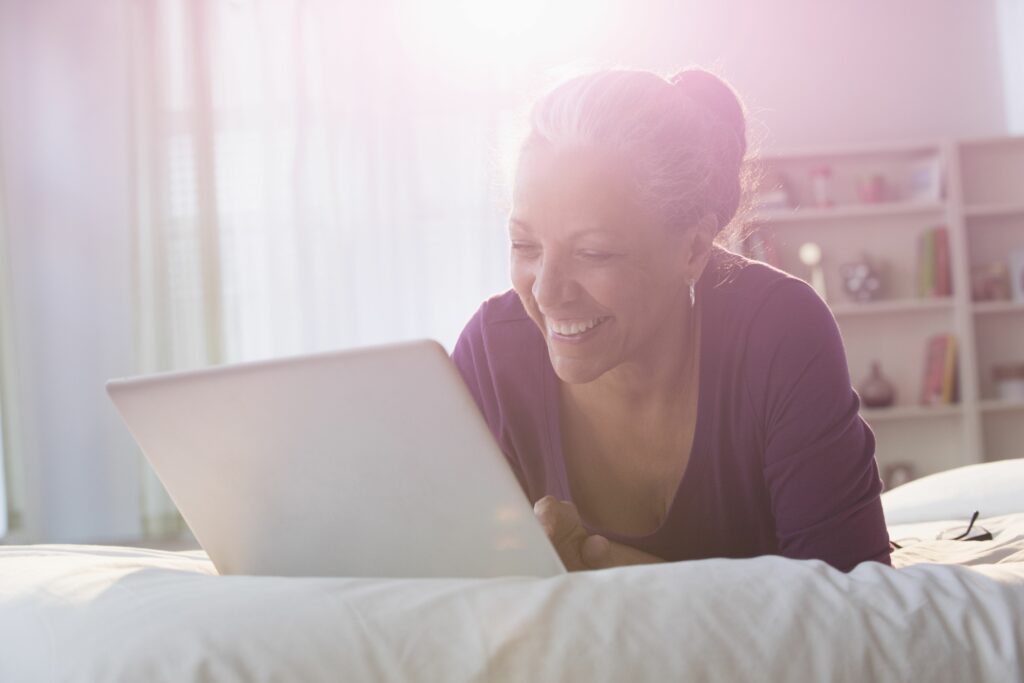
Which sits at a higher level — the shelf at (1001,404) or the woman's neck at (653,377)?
the woman's neck at (653,377)

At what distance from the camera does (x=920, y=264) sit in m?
4.47

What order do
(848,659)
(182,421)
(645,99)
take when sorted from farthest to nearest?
(645,99), (182,421), (848,659)

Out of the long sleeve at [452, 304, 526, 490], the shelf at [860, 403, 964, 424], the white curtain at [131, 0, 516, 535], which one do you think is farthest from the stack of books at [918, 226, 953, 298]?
the long sleeve at [452, 304, 526, 490]

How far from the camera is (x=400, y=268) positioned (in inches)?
183

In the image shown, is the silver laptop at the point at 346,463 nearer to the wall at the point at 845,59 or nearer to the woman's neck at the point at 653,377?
the woman's neck at the point at 653,377

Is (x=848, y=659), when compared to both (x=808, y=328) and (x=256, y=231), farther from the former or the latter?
(x=256, y=231)

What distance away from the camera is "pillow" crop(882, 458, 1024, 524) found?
1.70 metres

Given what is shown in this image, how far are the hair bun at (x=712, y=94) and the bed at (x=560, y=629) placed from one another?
64 cm

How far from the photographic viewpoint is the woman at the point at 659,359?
118 cm

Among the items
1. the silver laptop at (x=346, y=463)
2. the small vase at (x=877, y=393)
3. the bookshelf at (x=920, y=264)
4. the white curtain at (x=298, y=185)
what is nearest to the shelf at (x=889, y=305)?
the bookshelf at (x=920, y=264)

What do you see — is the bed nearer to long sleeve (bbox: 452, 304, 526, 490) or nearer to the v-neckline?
the v-neckline

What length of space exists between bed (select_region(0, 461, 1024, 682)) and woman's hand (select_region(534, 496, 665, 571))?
348 millimetres

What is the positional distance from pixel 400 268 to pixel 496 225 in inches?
17.4

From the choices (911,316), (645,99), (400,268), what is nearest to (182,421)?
(645,99)
